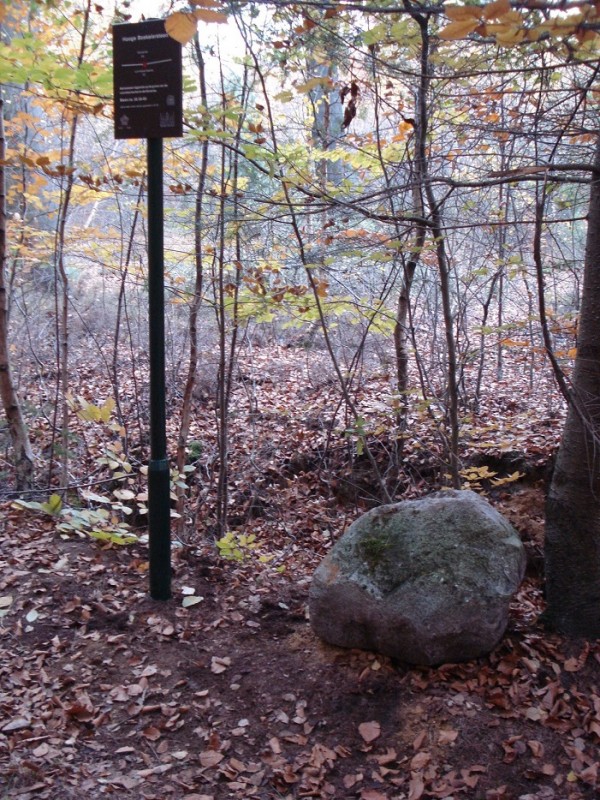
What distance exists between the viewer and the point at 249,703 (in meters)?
3.00

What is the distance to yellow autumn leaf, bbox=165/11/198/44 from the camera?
5.46 ft

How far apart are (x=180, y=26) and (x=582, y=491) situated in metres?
2.76

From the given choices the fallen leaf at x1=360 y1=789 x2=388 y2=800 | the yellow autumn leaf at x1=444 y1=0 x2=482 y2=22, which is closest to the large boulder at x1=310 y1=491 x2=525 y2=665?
the fallen leaf at x1=360 y1=789 x2=388 y2=800

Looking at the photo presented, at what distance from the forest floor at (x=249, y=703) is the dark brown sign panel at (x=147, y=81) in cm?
275

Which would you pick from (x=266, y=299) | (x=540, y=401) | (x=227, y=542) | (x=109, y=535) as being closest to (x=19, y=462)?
(x=109, y=535)

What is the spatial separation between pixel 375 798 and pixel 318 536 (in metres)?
3.37

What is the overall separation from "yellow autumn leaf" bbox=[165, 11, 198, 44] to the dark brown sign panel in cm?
148

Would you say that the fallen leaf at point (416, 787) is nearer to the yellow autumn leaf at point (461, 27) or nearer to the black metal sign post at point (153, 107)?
the black metal sign post at point (153, 107)

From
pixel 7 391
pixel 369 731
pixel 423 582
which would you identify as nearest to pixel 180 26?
pixel 423 582

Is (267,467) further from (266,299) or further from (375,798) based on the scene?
(375,798)

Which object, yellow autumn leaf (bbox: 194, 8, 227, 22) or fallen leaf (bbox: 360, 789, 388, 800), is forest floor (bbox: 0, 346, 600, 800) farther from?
yellow autumn leaf (bbox: 194, 8, 227, 22)

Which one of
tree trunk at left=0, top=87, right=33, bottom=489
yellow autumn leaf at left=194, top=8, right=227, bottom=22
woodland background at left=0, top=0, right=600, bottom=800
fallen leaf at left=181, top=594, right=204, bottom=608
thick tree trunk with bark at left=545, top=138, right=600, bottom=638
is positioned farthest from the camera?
tree trunk at left=0, top=87, right=33, bottom=489

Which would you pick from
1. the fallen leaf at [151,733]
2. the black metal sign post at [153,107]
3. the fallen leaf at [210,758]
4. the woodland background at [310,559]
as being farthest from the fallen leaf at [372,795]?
the black metal sign post at [153,107]

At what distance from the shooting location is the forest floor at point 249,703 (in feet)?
8.25
